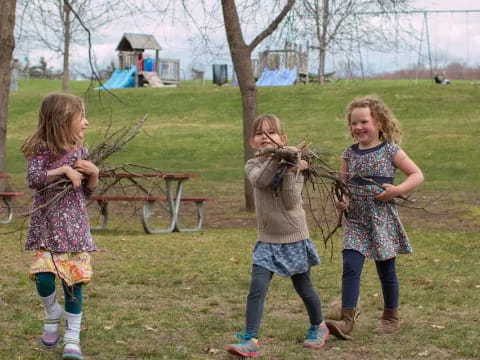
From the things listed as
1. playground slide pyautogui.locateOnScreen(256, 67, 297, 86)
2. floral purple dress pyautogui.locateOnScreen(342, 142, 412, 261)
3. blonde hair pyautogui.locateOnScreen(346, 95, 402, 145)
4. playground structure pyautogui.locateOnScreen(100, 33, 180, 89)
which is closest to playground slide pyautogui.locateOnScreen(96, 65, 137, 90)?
playground structure pyautogui.locateOnScreen(100, 33, 180, 89)

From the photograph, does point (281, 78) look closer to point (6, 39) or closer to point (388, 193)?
point (6, 39)

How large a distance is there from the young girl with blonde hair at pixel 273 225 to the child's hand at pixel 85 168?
0.88 meters

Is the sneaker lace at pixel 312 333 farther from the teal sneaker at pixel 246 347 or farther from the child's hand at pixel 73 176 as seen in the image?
the child's hand at pixel 73 176

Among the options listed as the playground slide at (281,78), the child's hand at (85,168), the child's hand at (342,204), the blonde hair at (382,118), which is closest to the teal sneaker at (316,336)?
the child's hand at (342,204)

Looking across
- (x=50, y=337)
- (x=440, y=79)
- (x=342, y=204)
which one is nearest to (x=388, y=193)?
(x=342, y=204)

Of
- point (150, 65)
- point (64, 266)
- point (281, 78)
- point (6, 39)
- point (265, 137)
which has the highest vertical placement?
point (150, 65)

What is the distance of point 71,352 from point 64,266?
448 millimetres

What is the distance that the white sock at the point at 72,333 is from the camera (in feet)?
14.8

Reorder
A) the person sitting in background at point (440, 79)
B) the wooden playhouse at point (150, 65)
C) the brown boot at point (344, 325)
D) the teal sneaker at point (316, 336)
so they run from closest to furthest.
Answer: the teal sneaker at point (316, 336), the brown boot at point (344, 325), the person sitting in background at point (440, 79), the wooden playhouse at point (150, 65)

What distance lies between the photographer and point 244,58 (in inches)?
531

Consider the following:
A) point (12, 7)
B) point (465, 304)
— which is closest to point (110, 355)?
point (465, 304)

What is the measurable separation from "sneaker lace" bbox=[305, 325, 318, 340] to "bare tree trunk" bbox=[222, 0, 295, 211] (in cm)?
826

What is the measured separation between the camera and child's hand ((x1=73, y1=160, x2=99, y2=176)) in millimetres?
4535

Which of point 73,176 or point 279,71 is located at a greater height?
point 279,71
